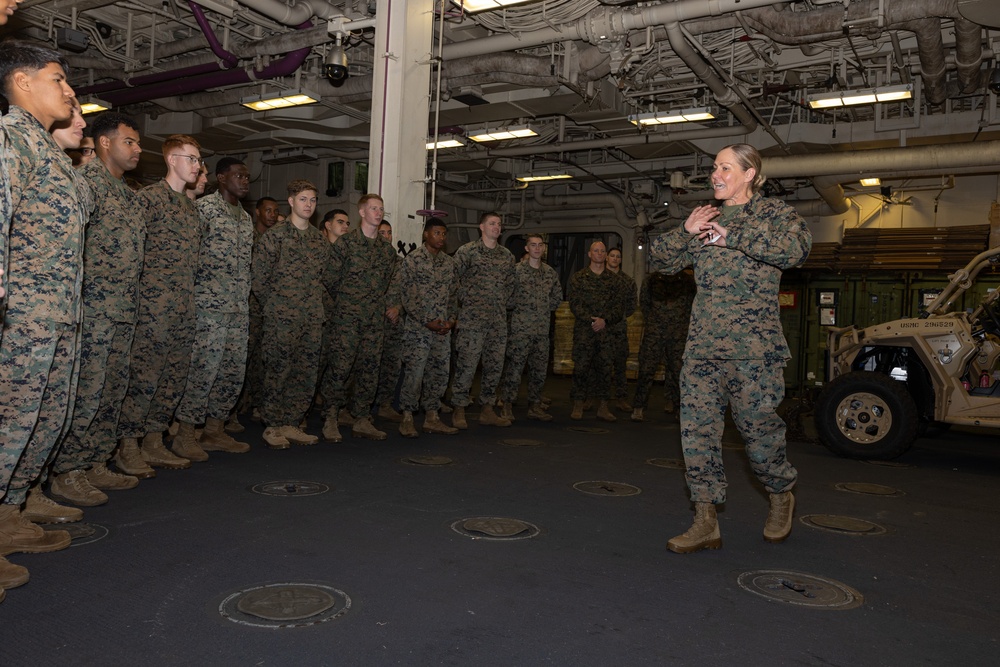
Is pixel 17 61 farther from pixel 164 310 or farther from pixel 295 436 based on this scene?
pixel 295 436

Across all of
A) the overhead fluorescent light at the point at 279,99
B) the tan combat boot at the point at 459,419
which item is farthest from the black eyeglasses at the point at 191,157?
the overhead fluorescent light at the point at 279,99

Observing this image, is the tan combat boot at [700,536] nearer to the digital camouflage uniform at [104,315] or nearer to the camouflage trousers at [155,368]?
the digital camouflage uniform at [104,315]

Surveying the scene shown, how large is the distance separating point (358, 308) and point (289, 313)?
0.64m

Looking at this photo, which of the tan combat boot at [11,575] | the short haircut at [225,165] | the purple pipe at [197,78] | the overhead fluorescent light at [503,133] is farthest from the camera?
the overhead fluorescent light at [503,133]

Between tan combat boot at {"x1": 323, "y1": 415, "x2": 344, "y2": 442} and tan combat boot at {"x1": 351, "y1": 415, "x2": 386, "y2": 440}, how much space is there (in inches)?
7.6

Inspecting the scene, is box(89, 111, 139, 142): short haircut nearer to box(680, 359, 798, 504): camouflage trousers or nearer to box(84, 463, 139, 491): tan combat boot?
box(84, 463, 139, 491): tan combat boot

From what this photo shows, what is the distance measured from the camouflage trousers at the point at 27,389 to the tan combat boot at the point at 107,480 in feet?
3.50

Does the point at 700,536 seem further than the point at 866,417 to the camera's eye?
No

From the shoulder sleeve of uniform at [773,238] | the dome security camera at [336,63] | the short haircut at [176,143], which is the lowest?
the shoulder sleeve of uniform at [773,238]

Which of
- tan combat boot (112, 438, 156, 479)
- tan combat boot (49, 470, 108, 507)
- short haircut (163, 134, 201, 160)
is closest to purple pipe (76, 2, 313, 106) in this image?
short haircut (163, 134, 201, 160)

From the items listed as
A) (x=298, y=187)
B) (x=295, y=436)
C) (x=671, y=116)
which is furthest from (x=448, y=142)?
(x=295, y=436)

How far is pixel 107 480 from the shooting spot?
12.7 ft

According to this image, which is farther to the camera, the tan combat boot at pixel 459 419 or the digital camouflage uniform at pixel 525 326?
the digital camouflage uniform at pixel 525 326

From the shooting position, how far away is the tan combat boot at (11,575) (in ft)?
8.13
